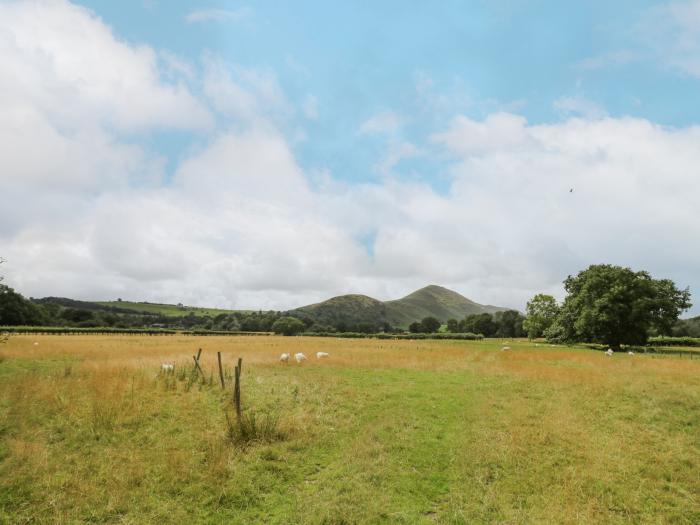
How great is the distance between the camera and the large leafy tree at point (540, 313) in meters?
89.0

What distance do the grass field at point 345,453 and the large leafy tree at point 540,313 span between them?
7345 cm

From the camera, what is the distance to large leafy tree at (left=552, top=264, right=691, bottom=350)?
53875 millimetres

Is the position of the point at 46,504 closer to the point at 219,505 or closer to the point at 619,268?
the point at 219,505

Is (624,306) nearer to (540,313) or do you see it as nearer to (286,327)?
(540,313)

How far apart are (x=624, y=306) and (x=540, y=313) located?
3731cm

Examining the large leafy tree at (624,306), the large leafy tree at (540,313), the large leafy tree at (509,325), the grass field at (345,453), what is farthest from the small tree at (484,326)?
the grass field at (345,453)

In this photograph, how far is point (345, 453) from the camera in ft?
41.1

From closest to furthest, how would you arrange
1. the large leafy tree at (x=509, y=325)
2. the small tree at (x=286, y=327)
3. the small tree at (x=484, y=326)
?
1. the small tree at (x=286, y=327)
2. the large leafy tree at (x=509, y=325)
3. the small tree at (x=484, y=326)

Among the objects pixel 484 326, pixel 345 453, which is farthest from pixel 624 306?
pixel 484 326

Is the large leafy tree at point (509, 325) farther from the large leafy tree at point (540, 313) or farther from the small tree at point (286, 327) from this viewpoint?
the small tree at point (286, 327)

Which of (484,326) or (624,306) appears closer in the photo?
(624,306)

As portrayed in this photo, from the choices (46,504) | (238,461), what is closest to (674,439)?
(238,461)

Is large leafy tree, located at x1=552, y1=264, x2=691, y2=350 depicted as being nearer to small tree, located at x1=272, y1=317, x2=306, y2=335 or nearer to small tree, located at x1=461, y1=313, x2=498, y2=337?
small tree, located at x1=272, y1=317, x2=306, y2=335

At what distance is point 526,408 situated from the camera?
17.5 meters
